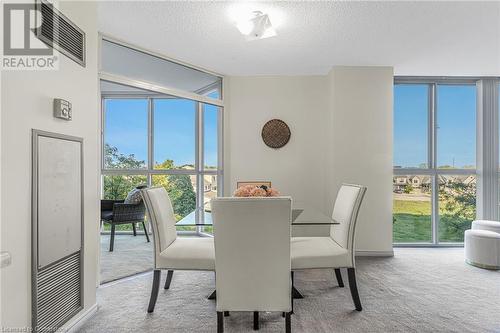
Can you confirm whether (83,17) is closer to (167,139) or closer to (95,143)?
(95,143)

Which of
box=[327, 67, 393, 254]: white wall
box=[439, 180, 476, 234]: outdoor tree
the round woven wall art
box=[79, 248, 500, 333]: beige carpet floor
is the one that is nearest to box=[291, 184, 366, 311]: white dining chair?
box=[79, 248, 500, 333]: beige carpet floor

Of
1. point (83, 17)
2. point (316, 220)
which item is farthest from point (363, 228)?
point (83, 17)

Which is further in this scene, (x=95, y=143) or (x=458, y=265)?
(x=458, y=265)

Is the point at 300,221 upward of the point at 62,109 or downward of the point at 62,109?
downward

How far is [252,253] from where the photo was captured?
1742 mm

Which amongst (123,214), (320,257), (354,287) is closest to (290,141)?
(320,257)

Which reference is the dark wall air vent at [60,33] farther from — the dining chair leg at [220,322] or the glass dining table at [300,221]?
the dining chair leg at [220,322]

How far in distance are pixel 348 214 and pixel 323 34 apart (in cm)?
185

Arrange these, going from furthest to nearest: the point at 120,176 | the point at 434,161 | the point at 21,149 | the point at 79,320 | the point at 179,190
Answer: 1. the point at 120,176
2. the point at 179,190
3. the point at 434,161
4. the point at 79,320
5. the point at 21,149

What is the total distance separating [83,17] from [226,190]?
2.74 metres

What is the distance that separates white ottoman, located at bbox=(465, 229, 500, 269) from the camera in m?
3.28

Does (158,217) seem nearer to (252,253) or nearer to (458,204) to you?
(252,253)

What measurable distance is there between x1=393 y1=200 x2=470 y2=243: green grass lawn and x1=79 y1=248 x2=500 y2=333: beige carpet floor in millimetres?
1041

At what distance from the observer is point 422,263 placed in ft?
11.5
